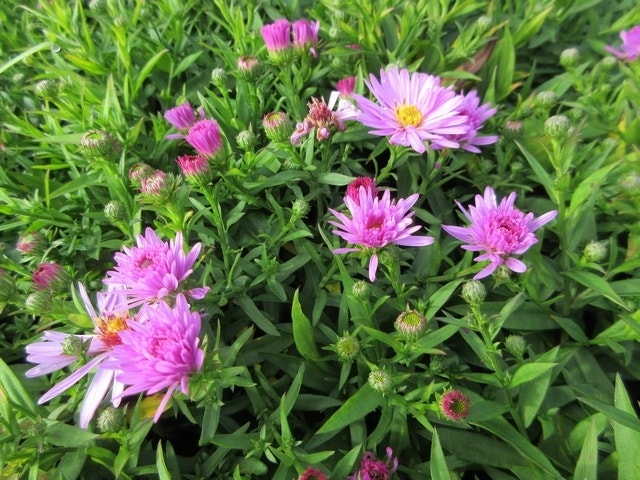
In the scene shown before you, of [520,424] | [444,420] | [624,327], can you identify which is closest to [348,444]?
[444,420]

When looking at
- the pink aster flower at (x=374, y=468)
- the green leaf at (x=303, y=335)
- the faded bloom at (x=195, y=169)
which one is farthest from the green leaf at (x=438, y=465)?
the faded bloom at (x=195, y=169)

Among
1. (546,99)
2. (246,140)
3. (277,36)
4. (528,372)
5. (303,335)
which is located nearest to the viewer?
(528,372)

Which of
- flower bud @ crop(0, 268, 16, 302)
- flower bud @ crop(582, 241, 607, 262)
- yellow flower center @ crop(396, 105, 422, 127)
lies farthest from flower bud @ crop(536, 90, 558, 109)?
flower bud @ crop(0, 268, 16, 302)

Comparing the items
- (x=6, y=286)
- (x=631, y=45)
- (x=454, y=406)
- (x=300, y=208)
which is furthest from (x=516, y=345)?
(x=631, y=45)

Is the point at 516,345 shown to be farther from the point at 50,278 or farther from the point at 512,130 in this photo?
the point at 50,278

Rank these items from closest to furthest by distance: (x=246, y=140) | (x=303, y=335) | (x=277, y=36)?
(x=303, y=335) < (x=246, y=140) < (x=277, y=36)

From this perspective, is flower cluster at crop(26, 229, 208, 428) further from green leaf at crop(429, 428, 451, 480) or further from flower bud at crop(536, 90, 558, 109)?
flower bud at crop(536, 90, 558, 109)

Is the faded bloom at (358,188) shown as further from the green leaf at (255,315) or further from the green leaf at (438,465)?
the green leaf at (438,465)
